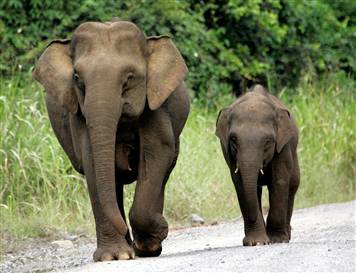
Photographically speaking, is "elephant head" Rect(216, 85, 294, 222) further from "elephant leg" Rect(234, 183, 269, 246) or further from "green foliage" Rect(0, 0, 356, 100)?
"green foliage" Rect(0, 0, 356, 100)

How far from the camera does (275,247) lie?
36.8 feet

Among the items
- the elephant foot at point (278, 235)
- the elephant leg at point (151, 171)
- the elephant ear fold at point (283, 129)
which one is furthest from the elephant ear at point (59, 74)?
the elephant foot at point (278, 235)

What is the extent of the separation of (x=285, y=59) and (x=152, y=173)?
52.6ft

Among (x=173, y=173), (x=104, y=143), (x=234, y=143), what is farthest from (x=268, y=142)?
(x=173, y=173)

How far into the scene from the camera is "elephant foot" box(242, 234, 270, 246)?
41.5ft

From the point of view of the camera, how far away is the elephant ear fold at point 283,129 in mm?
13234

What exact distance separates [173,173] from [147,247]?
21.5 ft

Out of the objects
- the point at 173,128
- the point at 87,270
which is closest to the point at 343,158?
the point at 173,128

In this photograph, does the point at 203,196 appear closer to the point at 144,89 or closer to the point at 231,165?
the point at 231,165

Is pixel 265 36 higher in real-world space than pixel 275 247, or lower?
lower

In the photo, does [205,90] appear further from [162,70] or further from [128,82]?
[128,82]

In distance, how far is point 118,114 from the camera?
10609 mm

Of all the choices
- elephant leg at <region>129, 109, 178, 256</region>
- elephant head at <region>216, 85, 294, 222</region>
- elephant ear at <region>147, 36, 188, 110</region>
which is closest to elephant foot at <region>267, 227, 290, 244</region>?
elephant head at <region>216, 85, 294, 222</region>

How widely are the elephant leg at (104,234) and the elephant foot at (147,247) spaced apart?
1.98ft
